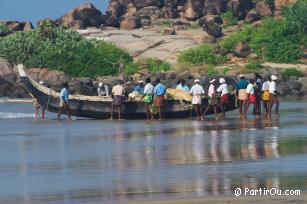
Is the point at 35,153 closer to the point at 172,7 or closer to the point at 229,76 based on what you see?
the point at 229,76

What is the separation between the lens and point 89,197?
16844mm

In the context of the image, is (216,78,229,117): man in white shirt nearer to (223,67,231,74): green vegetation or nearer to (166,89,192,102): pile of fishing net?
(166,89,192,102): pile of fishing net

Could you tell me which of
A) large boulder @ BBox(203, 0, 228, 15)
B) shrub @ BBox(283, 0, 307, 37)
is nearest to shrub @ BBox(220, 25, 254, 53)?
shrub @ BBox(283, 0, 307, 37)

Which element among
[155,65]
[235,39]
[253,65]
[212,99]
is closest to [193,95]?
[212,99]

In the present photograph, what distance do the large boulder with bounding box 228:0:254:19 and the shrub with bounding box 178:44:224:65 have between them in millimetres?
12335

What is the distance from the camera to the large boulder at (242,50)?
258 ft

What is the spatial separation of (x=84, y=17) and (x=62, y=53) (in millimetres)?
15745

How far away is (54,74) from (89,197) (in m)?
60.9

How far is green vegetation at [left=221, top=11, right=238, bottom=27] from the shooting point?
89.8 m

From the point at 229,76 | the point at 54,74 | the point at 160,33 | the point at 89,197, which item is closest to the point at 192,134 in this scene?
the point at 89,197

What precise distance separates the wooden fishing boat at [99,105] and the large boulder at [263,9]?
48439mm

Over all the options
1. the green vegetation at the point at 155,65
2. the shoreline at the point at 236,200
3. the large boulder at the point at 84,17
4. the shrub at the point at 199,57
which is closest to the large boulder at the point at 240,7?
the large boulder at the point at 84,17

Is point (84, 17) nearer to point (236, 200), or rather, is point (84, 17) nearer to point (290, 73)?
point (290, 73)

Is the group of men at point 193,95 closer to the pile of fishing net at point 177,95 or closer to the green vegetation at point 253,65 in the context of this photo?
the pile of fishing net at point 177,95
